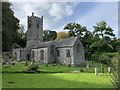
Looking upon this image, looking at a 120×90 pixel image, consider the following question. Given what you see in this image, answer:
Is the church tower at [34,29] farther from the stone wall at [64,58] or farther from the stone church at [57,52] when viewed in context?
the stone wall at [64,58]

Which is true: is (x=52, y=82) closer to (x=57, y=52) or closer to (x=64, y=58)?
(x=64, y=58)

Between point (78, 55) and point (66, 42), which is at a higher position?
point (66, 42)

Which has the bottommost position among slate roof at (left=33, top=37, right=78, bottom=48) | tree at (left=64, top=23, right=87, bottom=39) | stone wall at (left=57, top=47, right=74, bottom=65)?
stone wall at (left=57, top=47, right=74, bottom=65)

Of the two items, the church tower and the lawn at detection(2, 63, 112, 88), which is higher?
the church tower

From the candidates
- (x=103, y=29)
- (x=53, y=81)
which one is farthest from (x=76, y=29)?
(x=53, y=81)

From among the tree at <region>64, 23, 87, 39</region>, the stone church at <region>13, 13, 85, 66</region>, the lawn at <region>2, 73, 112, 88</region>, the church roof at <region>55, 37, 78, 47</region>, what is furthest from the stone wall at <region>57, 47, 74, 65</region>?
the lawn at <region>2, 73, 112, 88</region>

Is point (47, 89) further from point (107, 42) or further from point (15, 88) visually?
point (107, 42)

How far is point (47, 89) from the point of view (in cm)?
1384

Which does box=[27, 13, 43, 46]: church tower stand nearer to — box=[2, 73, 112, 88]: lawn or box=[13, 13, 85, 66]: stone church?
box=[13, 13, 85, 66]: stone church

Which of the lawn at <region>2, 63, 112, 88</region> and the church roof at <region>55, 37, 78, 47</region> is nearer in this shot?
the lawn at <region>2, 63, 112, 88</region>

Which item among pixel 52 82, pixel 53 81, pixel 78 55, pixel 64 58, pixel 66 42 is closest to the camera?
pixel 52 82

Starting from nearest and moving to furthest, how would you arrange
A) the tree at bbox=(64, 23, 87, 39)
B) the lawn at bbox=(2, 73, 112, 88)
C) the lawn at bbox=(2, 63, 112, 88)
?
the lawn at bbox=(2, 73, 112, 88), the lawn at bbox=(2, 63, 112, 88), the tree at bbox=(64, 23, 87, 39)

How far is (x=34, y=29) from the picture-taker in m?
68.8

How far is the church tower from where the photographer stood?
67869mm
